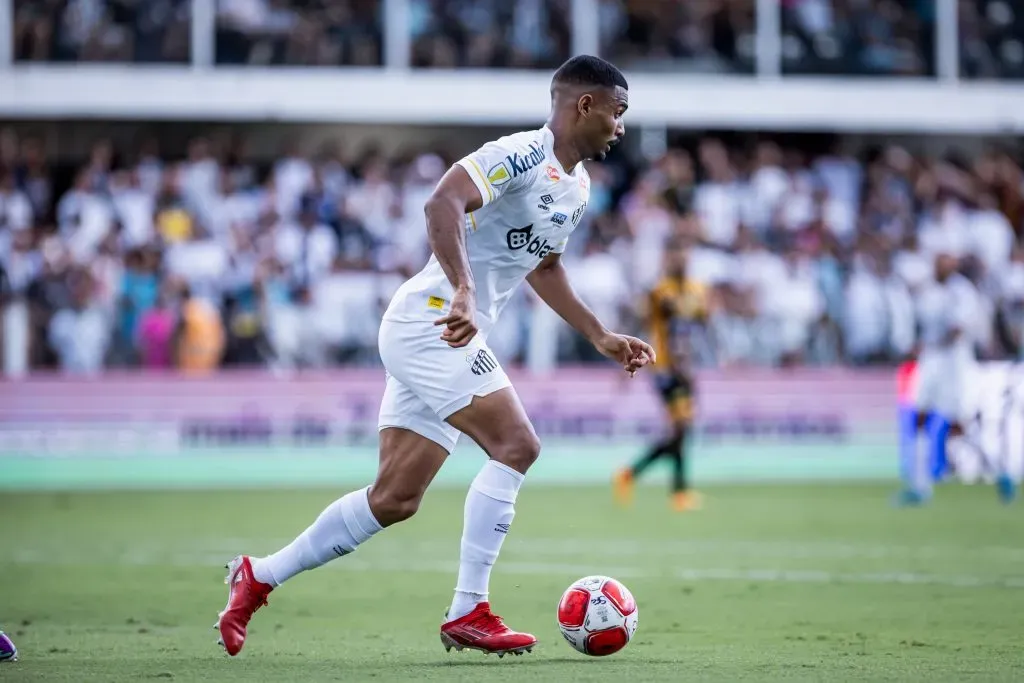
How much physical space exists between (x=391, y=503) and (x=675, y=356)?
976 cm

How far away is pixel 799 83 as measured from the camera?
2553 centimetres

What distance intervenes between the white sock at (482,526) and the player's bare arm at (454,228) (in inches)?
30.2

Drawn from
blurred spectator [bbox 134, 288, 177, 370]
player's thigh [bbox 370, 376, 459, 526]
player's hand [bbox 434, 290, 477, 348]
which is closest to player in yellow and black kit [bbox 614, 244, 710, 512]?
blurred spectator [bbox 134, 288, 177, 370]

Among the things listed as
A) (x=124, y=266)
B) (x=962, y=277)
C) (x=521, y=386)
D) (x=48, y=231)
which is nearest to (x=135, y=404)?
(x=124, y=266)

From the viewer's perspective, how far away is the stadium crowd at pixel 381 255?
18.9 metres

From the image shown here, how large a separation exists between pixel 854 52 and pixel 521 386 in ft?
31.0

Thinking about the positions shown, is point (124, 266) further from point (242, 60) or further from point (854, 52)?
point (854, 52)

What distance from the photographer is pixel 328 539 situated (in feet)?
21.8

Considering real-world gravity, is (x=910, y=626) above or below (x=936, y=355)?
below

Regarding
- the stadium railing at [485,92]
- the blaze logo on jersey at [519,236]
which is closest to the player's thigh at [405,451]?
the blaze logo on jersey at [519,236]

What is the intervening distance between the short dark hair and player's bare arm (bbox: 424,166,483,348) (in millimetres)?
775

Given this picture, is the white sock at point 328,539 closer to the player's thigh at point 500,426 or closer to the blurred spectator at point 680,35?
the player's thigh at point 500,426

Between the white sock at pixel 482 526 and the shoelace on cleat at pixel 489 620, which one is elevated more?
the white sock at pixel 482 526

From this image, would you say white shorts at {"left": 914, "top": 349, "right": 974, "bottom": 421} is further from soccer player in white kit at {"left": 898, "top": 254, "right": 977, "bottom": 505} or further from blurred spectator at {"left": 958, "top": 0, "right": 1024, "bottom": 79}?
blurred spectator at {"left": 958, "top": 0, "right": 1024, "bottom": 79}
